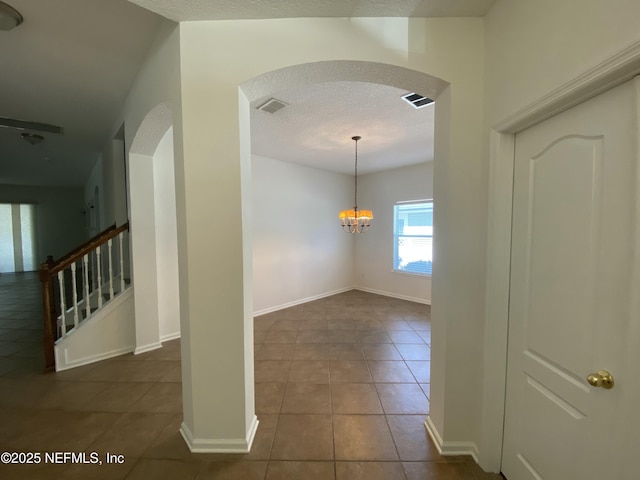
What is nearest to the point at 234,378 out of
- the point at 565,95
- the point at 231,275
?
the point at 231,275

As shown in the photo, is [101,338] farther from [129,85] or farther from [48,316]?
[129,85]

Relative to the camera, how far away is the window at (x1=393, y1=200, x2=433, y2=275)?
4.94 m

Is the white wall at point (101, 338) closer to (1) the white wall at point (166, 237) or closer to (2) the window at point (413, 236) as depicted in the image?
(1) the white wall at point (166, 237)

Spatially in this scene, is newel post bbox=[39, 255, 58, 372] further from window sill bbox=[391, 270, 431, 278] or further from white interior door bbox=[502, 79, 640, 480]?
window sill bbox=[391, 270, 431, 278]

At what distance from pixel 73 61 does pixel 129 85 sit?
0.40m

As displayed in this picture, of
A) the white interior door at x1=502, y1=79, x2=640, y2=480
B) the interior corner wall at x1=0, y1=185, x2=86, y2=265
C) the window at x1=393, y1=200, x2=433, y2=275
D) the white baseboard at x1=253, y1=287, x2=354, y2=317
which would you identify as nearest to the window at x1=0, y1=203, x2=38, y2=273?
the interior corner wall at x1=0, y1=185, x2=86, y2=265

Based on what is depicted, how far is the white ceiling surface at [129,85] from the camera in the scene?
1432 millimetres

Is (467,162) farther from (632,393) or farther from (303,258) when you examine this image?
(303,258)

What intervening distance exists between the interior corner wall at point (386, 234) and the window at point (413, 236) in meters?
0.11

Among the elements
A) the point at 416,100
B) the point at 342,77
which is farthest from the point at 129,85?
the point at 416,100

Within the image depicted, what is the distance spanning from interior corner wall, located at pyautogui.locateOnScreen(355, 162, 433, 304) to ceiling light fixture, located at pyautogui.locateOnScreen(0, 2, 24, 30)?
5.16m

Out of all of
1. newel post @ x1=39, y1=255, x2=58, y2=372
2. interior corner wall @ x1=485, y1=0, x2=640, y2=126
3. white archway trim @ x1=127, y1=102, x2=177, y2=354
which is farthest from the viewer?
white archway trim @ x1=127, y1=102, x2=177, y2=354

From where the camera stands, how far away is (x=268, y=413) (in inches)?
76.5

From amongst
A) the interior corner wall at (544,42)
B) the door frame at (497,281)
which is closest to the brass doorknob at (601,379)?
the door frame at (497,281)
